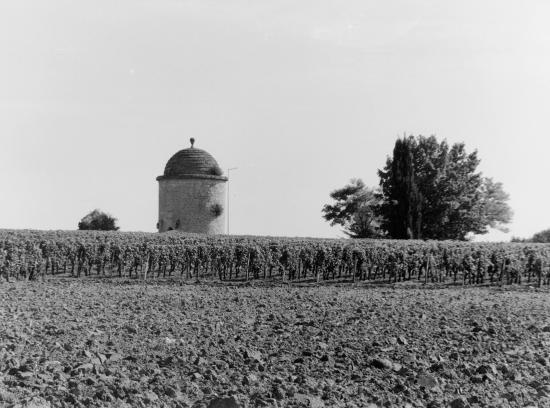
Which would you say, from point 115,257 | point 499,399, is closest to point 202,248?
point 115,257

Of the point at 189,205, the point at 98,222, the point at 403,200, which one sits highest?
the point at 403,200

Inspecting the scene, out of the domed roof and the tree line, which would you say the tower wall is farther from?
the tree line

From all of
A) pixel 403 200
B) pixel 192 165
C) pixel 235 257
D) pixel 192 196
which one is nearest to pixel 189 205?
pixel 192 196

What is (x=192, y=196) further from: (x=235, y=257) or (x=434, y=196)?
(x=434, y=196)

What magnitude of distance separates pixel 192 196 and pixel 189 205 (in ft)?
1.78

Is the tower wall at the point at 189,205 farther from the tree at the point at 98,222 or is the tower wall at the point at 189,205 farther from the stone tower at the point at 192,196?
the tree at the point at 98,222

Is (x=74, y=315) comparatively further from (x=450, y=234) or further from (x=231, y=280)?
(x=450, y=234)

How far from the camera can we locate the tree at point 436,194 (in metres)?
40.5

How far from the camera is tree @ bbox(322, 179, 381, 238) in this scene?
5131cm

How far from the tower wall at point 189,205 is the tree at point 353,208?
17.4 metres

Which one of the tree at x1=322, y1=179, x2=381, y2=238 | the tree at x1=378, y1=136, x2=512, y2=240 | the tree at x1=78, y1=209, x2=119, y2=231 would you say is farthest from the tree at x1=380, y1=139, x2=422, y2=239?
the tree at x1=78, y1=209, x2=119, y2=231

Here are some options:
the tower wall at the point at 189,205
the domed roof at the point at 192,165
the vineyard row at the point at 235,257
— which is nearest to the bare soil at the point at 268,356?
the vineyard row at the point at 235,257

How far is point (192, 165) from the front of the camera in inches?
1439

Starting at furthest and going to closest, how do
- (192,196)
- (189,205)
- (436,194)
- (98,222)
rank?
(98,222)
(436,194)
(192,196)
(189,205)
